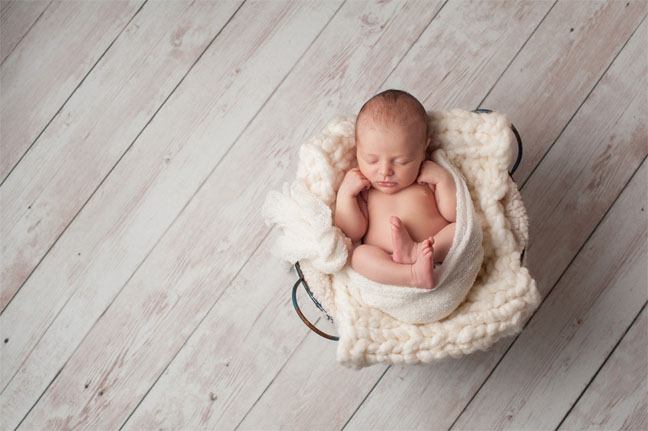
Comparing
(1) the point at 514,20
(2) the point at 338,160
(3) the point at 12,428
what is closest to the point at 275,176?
(2) the point at 338,160

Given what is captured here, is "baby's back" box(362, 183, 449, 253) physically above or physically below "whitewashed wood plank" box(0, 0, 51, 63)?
above

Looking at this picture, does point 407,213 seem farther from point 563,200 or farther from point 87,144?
point 87,144

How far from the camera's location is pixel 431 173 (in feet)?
3.80

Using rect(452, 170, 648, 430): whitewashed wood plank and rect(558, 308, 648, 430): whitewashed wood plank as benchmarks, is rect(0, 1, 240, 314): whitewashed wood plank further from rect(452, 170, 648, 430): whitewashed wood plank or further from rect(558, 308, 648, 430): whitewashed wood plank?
rect(558, 308, 648, 430): whitewashed wood plank

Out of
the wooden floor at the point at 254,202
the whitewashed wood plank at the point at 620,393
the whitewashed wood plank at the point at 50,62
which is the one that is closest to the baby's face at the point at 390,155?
the wooden floor at the point at 254,202

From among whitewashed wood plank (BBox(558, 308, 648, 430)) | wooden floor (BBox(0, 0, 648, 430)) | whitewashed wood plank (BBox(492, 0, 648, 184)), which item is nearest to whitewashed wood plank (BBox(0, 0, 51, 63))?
wooden floor (BBox(0, 0, 648, 430))

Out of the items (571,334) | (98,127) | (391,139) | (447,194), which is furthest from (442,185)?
(98,127)

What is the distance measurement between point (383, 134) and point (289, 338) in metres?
0.50

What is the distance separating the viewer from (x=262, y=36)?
4.76ft

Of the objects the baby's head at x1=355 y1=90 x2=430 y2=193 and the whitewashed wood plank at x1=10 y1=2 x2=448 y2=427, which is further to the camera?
the whitewashed wood plank at x1=10 y1=2 x2=448 y2=427

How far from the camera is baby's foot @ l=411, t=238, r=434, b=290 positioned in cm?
105

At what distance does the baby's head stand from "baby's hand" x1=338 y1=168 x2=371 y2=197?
1cm

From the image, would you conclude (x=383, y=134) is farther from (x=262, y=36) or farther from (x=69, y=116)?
(x=69, y=116)

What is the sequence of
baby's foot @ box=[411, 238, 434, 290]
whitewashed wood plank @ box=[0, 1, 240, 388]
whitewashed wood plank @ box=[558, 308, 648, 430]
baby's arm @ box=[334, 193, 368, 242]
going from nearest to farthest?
baby's foot @ box=[411, 238, 434, 290]
baby's arm @ box=[334, 193, 368, 242]
whitewashed wood plank @ box=[558, 308, 648, 430]
whitewashed wood plank @ box=[0, 1, 240, 388]
